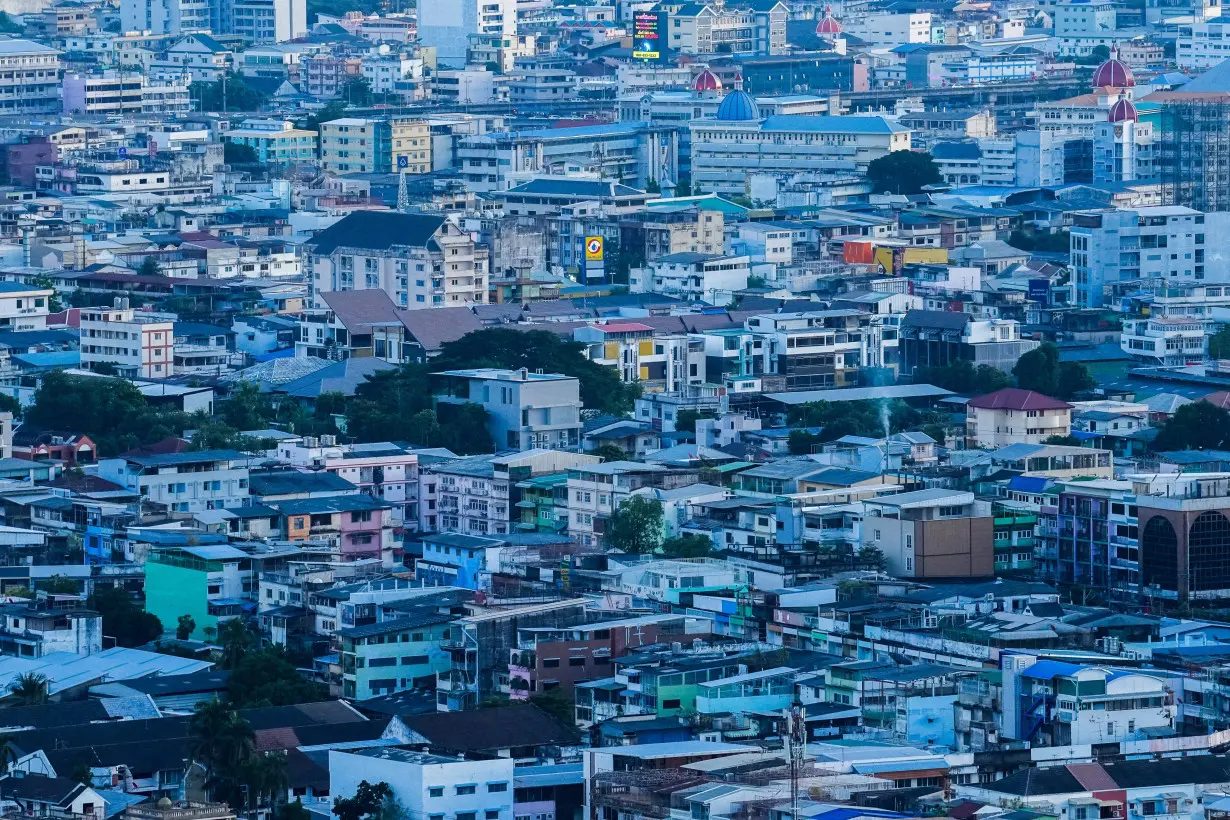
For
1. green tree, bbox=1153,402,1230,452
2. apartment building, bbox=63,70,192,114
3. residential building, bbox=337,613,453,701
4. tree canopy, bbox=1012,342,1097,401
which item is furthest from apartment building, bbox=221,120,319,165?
residential building, bbox=337,613,453,701

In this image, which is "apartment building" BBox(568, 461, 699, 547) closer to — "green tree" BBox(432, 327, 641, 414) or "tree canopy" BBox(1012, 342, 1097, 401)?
"green tree" BBox(432, 327, 641, 414)

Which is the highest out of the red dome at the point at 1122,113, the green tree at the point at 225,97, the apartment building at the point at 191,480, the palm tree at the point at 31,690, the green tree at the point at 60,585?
the red dome at the point at 1122,113

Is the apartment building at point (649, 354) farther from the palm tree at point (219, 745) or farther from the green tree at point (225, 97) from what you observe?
the green tree at point (225, 97)

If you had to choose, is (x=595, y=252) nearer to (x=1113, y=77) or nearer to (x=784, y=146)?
(x=784, y=146)

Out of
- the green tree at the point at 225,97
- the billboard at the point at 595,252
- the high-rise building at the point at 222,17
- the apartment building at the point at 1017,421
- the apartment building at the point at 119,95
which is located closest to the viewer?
the apartment building at the point at 1017,421

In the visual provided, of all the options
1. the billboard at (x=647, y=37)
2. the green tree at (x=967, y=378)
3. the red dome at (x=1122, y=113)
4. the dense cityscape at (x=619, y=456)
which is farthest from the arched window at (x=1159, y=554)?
the billboard at (x=647, y=37)

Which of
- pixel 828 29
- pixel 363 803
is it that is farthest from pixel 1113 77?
pixel 363 803
